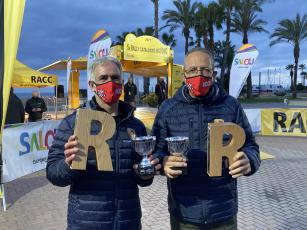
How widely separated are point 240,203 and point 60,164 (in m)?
4.48

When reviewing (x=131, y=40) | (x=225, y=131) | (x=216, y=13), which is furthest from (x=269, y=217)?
(x=216, y=13)

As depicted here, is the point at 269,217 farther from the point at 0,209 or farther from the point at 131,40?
the point at 131,40

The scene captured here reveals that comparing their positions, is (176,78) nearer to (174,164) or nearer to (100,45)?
(100,45)

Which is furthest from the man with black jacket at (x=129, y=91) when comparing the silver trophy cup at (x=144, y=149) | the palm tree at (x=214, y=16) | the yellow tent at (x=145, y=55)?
the palm tree at (x=214, y=16)

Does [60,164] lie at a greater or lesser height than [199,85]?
lesser

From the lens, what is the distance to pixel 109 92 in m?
2.26

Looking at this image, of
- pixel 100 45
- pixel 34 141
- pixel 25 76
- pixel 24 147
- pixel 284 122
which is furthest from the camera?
pixel 25 76

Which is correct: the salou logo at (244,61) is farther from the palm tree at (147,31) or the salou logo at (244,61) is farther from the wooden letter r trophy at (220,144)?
the palm tree at (147,31)

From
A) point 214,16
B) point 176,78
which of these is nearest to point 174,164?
point 176,78

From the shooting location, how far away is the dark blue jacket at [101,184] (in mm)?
2283

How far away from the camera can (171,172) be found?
217 cm

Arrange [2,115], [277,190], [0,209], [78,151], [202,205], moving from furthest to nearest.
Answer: [277,190] → [0,209] → [2,115] → [202,205] → [78,151]

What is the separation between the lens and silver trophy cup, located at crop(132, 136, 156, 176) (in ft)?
7.02

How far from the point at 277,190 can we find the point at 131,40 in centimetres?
828
